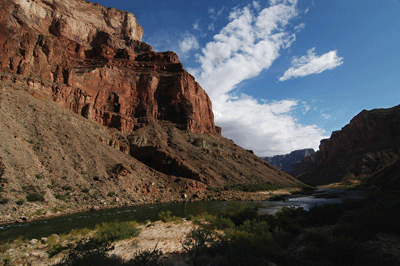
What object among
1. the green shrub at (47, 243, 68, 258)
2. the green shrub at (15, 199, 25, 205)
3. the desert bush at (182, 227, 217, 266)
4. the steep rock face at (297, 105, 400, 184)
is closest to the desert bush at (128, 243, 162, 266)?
the desert bush at (182, 227, 217, 266)

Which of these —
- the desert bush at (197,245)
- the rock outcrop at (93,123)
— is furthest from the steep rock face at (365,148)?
the desert bush at (197,245)

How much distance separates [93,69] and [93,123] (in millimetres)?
26904

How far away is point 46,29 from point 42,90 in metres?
56.6

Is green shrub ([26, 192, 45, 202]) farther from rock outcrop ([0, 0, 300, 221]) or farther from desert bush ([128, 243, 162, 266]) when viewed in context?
desert bush ([128, 243, 162, 266])

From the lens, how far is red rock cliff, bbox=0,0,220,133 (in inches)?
1850

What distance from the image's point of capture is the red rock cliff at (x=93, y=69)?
47.0 m

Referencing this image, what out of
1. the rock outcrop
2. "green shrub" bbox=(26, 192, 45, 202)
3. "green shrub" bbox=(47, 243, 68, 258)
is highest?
the rock outcrop

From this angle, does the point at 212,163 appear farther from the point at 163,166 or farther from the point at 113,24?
the point at 113,24

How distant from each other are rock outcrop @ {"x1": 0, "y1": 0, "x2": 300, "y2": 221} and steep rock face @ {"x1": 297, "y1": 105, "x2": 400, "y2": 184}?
161ft

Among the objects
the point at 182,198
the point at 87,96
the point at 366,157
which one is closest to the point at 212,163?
the point at 182,198

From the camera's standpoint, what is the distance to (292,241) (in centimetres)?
940

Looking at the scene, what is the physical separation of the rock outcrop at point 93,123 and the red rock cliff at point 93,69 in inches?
12.2

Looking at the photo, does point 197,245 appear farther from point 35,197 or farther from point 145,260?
point 35,197

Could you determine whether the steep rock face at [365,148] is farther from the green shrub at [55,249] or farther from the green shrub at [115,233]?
the green shrub at [55,249]
